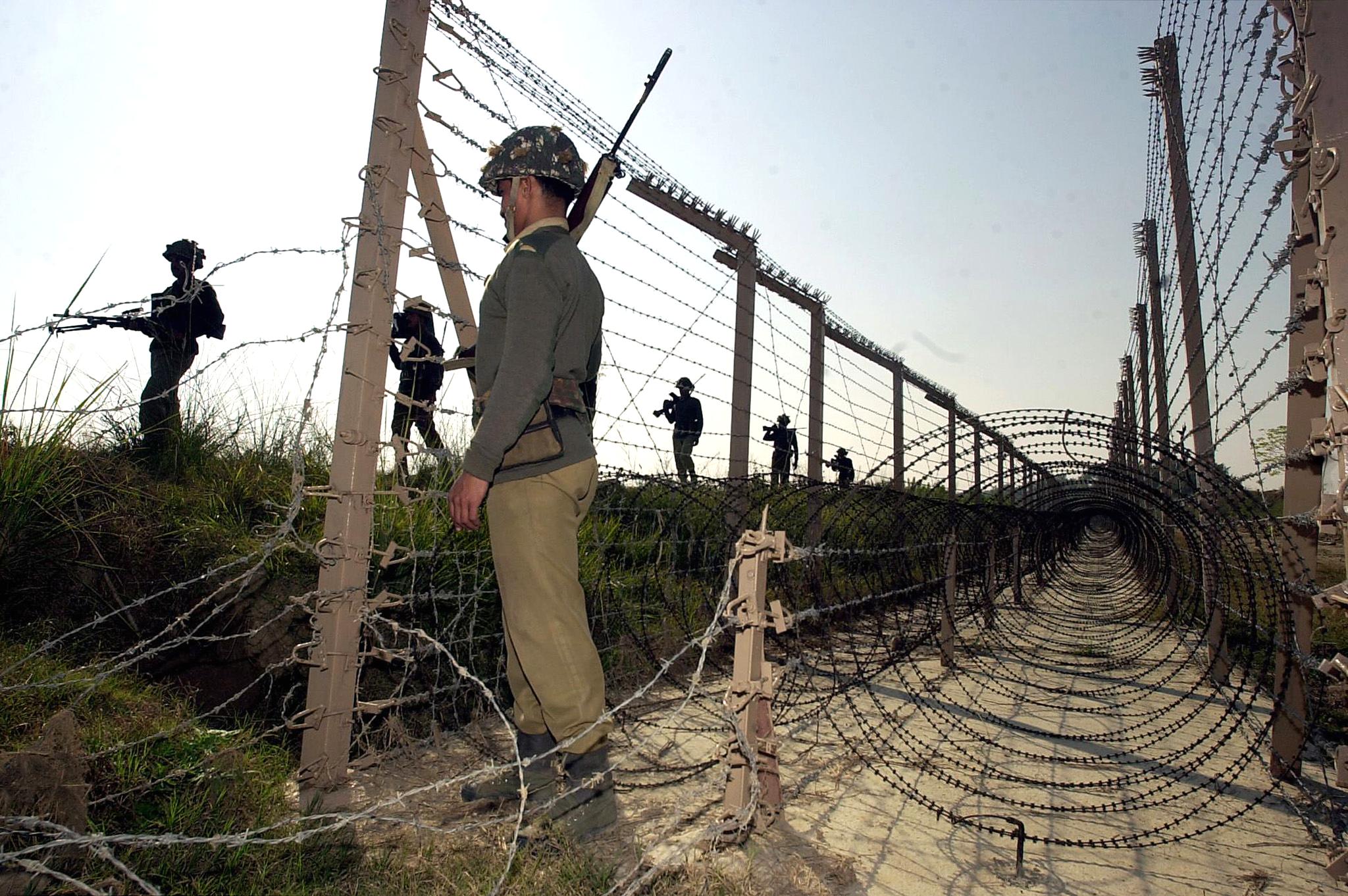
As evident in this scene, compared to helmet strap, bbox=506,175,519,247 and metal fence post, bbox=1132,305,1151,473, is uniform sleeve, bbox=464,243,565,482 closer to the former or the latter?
helmet strap, bbox=506,175,519,247

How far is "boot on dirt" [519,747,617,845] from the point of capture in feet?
7.74

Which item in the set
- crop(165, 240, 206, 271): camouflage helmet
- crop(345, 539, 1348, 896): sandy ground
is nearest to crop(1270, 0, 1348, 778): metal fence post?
crop(345, 539, 1348, 896): sandy ground

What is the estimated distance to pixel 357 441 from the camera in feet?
8.36

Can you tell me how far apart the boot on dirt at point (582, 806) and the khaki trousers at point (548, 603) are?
0.17ft

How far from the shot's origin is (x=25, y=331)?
1.98 metres

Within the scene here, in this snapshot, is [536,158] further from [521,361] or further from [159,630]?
[159,630]

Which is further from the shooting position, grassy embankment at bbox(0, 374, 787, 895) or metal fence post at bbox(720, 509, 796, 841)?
metal fence post at bbox(720, 509, 796, 841)

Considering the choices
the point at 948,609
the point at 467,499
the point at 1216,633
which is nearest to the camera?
the point at 467,499

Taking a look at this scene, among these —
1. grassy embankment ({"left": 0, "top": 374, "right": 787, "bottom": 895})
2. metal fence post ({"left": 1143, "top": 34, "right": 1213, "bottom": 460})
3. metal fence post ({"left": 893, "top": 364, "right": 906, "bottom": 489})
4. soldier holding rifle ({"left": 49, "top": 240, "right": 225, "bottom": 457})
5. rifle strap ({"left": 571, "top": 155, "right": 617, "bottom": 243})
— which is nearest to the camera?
grassy embankment ({"left": 0, "top": 374, "right": 787, "bottom": 895})

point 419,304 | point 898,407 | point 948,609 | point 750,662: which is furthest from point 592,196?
point 898,407

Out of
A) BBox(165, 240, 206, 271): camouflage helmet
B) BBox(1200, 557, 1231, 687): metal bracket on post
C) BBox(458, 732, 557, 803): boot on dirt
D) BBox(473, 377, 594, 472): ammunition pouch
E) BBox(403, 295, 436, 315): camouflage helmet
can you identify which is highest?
BBox(165, 240, 206, 271): camouflage helmet

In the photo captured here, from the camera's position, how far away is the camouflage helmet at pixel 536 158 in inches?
103

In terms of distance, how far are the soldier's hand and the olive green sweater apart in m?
0.03

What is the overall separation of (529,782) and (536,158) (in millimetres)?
1918
